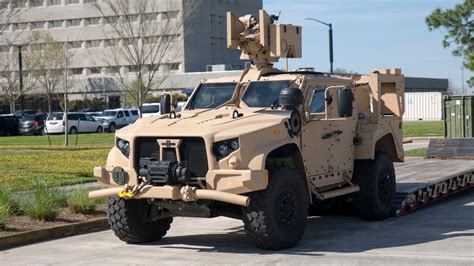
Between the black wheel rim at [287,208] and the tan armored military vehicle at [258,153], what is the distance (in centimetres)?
1

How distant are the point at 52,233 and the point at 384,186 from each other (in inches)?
199

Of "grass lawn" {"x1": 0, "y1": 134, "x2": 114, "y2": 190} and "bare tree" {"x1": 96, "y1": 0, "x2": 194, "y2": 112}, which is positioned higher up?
"bare tree" {"x1": 96, "y1": 0, "x2": 194, "y2": 112}

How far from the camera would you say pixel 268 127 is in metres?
10.3

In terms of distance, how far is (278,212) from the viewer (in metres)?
10.3

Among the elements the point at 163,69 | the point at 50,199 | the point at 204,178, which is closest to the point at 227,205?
the point at 204,178

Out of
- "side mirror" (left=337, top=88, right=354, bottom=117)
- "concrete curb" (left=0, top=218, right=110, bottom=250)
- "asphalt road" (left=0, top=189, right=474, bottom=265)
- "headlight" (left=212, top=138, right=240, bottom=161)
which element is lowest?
"asphalt road" (left=0, top=189, right=474, bottom=265)

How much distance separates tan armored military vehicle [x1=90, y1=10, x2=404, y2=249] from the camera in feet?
32.9

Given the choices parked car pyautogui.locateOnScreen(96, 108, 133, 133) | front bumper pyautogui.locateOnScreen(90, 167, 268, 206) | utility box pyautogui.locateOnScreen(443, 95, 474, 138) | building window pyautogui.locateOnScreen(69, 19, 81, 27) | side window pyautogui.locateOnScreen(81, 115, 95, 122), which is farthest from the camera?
building window pyautogui.locateOnScreen(69, 19, 81, 27)

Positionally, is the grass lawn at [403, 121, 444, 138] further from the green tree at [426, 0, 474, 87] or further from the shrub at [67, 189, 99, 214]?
the shrub at [67, 189, 99, 214]

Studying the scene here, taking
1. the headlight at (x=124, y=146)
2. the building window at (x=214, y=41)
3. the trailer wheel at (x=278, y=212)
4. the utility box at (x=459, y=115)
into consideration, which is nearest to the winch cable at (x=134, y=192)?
the headlight at (x=124, y=146)

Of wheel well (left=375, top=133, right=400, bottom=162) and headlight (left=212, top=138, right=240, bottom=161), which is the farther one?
wheel well (left=375, top=133, right=400, bottom=162)

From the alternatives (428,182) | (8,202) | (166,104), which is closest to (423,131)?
(428,182)

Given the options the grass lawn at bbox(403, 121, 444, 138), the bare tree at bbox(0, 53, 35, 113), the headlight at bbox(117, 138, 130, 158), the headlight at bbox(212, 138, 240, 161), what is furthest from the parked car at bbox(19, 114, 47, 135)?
the headlight at bbox(212, 138, 240, 161)

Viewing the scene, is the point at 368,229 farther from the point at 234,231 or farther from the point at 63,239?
the point at 63,239
